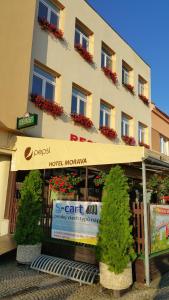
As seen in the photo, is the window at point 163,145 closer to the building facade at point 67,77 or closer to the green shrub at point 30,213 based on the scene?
the building facade at point 67,77

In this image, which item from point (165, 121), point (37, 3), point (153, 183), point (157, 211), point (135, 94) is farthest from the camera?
point (165, 121)

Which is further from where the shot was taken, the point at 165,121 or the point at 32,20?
the point at 165,121

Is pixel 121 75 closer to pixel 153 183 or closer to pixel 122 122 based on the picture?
pixel 122 122

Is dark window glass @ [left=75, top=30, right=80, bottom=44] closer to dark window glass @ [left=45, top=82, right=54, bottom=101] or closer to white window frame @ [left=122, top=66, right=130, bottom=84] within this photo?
dark window glass @ [left=45, top=82, right=54, bottom=101]

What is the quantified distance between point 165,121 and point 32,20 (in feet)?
46.8

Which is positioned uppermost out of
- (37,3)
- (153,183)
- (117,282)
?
(37,3)

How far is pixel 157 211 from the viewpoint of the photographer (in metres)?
7.96

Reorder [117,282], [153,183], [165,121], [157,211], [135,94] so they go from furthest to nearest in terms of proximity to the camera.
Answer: [165,121] → [135,94] → [153,183] → [157,211] → [117,282]

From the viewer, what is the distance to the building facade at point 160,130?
21703mm

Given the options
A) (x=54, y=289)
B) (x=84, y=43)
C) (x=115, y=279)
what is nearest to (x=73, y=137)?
(x=84, y=43)

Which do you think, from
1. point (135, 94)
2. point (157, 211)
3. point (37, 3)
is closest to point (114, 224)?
point (157, 211)

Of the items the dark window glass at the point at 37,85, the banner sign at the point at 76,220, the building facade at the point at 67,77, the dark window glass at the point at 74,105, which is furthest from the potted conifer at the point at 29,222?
the dark window glass at the point at 74,105

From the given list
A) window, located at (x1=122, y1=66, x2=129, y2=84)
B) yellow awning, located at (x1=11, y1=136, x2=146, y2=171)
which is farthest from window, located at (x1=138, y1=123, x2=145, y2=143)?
yellow awning, located at (x1=11, y1=136, x2=146, y2=171)

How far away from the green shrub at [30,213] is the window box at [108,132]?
695 cm
